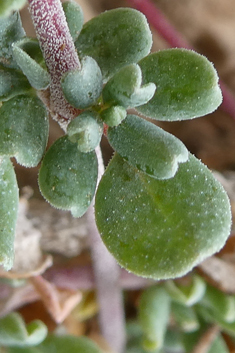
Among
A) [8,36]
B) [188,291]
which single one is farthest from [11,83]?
[188,291]

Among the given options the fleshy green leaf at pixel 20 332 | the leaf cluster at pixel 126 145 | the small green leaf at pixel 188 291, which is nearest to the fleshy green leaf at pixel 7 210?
the leaf cluster at pixel 126 145

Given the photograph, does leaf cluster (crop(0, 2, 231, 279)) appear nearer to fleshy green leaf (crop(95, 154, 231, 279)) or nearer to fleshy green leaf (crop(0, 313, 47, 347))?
fleshy green leaf (crop(95, 154, 231, 279))

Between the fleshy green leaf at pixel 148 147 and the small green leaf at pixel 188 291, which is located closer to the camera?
the fleshy green leaf at pixel 148 147

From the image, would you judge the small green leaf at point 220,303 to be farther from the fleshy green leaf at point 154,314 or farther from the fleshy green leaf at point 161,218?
the fleshy green leaf at point 161,218

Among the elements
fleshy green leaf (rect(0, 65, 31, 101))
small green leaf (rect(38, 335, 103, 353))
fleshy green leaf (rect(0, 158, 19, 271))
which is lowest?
small green leaf (rect(38, 335, 103, 353))

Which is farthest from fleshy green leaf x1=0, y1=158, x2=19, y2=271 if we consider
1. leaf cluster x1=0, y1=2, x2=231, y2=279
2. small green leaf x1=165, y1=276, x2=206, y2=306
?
small green leaf x1=165, y1=276, x2=206, y2=306

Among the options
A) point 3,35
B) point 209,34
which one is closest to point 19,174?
point 209,34
